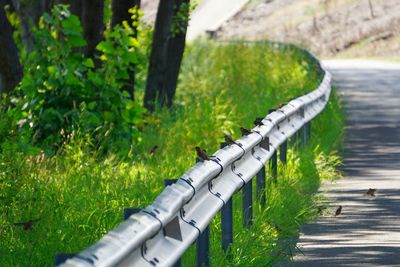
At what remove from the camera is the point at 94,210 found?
10.1 meters

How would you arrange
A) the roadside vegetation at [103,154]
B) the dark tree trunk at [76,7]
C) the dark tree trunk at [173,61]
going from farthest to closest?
the dark tree trunk at [173,61] < the dark tree trunk at [76,7] < the roadside vegetation at [103,154]

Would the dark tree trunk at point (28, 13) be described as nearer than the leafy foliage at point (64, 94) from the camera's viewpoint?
No

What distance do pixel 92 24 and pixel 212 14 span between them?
83.6 m

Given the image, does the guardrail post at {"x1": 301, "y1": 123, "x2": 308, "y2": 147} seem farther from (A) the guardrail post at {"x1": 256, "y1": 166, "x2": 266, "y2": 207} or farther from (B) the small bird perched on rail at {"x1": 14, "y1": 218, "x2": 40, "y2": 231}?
(B) the small bird perched on rail at {"x1": 14, "y1": 218, "x2": 40, "y2": 231}

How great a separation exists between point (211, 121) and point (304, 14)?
2847 inches

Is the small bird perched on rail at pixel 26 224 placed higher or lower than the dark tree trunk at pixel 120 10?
higher

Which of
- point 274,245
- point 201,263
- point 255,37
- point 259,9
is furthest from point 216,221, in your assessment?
point 259,9

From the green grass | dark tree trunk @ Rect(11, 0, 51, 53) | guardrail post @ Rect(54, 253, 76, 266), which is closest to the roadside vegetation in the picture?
the green grass

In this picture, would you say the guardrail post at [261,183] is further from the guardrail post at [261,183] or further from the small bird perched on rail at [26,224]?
the small bird perched on rail at [26,224]

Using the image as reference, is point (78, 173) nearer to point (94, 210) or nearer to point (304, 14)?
point (94, 210)

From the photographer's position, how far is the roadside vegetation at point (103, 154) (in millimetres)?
9797

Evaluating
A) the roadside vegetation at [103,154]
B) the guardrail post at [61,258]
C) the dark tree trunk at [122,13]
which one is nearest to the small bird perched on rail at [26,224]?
the roadside vegetation at [103,154]

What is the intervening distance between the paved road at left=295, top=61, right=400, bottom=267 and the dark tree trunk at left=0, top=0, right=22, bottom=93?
4.41m

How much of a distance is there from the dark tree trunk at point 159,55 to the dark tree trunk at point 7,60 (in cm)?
585
